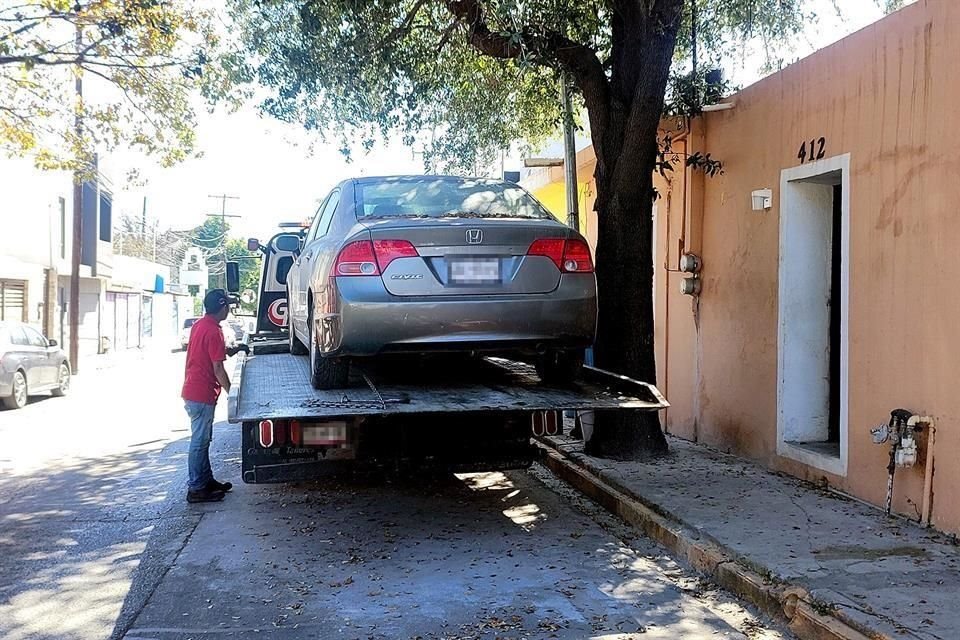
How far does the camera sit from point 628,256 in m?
8.21

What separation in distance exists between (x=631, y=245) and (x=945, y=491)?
3.52 m

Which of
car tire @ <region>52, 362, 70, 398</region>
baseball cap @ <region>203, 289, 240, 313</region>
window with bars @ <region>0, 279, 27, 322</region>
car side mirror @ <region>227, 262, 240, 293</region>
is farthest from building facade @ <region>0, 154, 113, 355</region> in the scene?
baseball cap @ <region>203, 289, 240, 313</region>

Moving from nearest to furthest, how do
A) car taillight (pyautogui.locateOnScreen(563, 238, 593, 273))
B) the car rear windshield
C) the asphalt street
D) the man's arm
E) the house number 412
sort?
1. the asphalt street
2. car taillight (pyautogui.locateOnScreen(563, 238, 593, 273))
3. the car rear windshield
4. the house number 412
5. the man's arm

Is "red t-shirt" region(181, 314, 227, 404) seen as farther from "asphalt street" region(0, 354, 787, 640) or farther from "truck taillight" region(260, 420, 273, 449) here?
"truck taillight" region(260, 420, 273, 449)

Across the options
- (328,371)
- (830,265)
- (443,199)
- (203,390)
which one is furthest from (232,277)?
(830,265)

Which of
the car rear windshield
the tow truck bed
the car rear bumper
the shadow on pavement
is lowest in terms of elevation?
the shadow on pavement

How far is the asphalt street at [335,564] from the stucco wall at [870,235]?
6.04 feet

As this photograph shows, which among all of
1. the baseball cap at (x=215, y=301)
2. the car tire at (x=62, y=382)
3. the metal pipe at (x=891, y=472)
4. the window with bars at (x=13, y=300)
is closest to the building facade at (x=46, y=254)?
the window with bars at (x=13, y=300)

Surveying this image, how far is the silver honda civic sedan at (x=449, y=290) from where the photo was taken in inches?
224

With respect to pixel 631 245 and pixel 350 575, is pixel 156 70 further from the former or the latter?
pixel 350 575

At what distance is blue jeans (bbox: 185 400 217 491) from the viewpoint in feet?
24.2

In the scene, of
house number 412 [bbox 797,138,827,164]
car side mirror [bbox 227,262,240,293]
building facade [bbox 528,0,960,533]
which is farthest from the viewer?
car side mirror [bbox 227,262,240,293]

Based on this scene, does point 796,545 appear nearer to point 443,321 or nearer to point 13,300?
point 443,321

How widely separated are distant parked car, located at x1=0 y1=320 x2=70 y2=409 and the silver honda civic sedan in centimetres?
989
